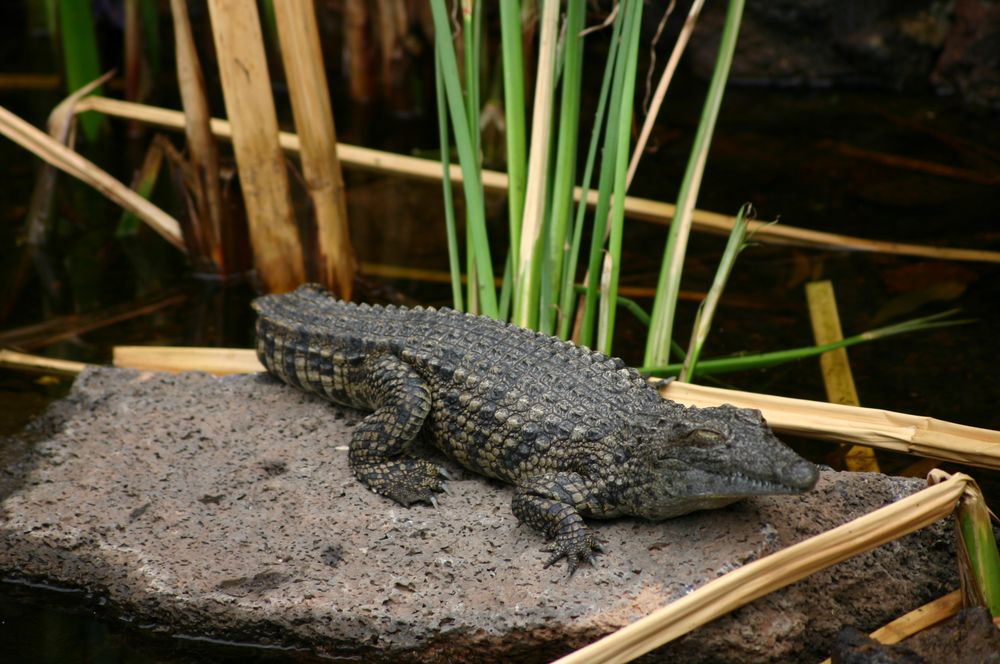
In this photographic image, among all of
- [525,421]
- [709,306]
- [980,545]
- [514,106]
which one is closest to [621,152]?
[514,106]

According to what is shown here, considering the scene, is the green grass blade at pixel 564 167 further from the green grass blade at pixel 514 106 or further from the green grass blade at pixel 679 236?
the green grass blade at pixel 679 236

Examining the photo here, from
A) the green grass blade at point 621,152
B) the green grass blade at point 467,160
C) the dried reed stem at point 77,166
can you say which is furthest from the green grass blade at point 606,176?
the dried reed stem at point 77,166

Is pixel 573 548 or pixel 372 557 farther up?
pixel 573 548

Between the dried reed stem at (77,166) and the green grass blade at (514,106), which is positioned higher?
the green grass blade at (514,106)

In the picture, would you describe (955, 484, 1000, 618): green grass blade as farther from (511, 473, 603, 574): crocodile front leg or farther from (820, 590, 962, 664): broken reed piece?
(511, 473, 603, 574): crocodile front leg

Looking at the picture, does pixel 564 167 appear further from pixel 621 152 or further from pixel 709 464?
pixel 709 464

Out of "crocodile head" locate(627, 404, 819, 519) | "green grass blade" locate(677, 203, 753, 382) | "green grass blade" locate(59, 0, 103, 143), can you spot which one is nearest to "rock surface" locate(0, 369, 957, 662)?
"crocodile head" locate(627, 404, 819, 519)

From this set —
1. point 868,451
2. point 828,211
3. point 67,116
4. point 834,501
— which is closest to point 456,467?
point 834,501
